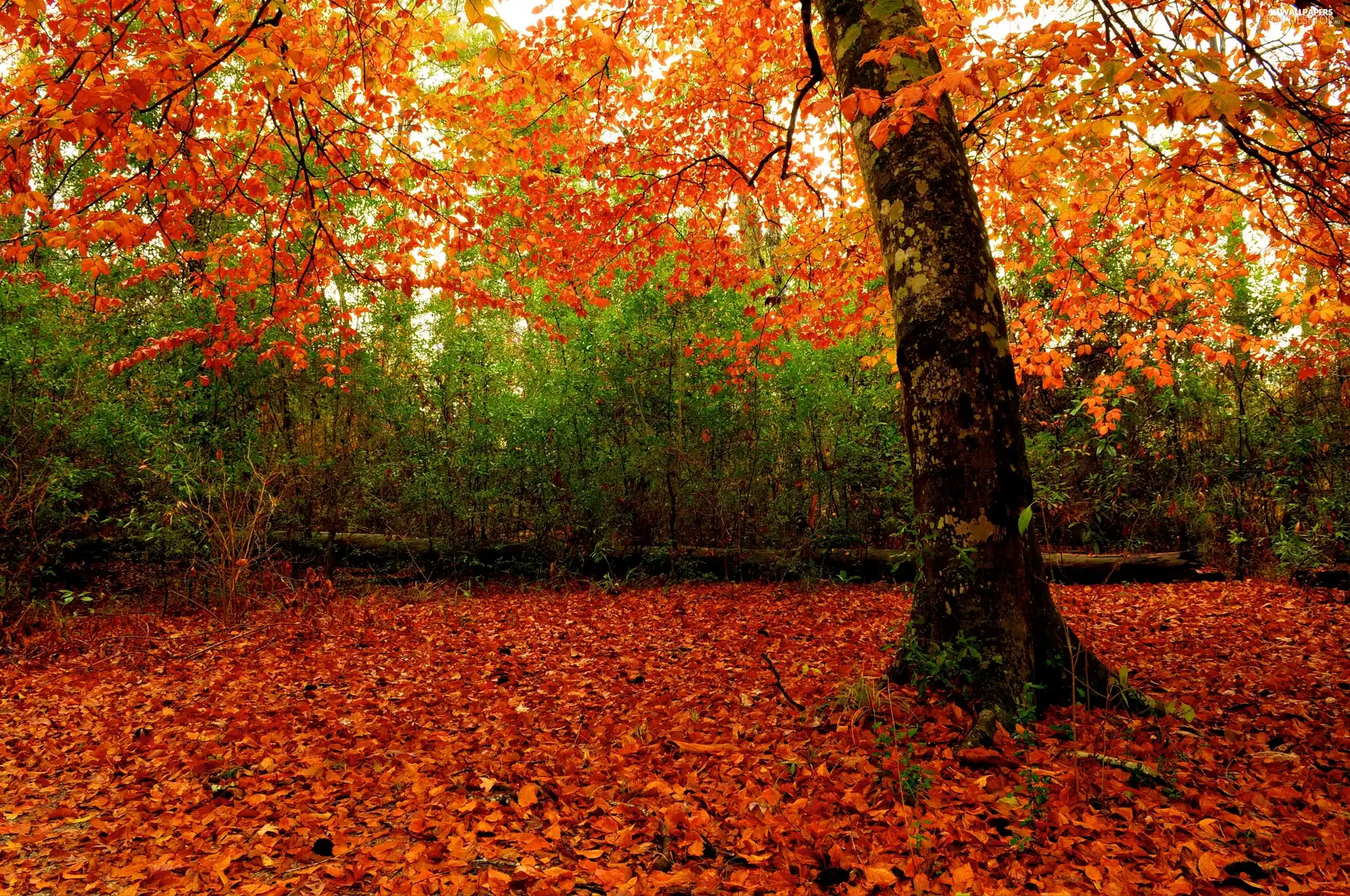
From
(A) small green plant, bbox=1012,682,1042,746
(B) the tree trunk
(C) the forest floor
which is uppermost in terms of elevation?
(B) the tree trunk

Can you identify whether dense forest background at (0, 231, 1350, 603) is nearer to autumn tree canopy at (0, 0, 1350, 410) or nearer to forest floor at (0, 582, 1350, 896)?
autumn tree canopy at (0, 0, 1350, 410)

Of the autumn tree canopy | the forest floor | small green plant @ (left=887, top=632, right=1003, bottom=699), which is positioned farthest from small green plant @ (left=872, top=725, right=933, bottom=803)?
the autumn tree canopy

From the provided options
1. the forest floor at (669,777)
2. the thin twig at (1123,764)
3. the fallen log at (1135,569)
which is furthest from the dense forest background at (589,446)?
the thin twig at (1123,764)

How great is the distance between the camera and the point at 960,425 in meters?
3.14

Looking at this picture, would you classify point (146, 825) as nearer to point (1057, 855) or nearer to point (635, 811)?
point (635, 811)

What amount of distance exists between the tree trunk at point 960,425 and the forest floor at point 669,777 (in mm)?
293

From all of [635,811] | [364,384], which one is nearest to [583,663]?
[635,811]

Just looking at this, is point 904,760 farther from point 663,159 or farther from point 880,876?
point 663,159

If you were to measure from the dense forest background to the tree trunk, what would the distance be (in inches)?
156

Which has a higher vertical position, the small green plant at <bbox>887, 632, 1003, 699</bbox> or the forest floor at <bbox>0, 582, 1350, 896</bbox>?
the small green plant at <bbox>887, 632, 1003, 699</bbox>

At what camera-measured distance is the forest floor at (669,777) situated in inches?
86.3

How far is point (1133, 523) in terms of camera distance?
28.1ft

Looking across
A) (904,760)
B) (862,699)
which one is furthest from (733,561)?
(904,760)

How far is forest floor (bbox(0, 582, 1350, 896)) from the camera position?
219 centimetres
